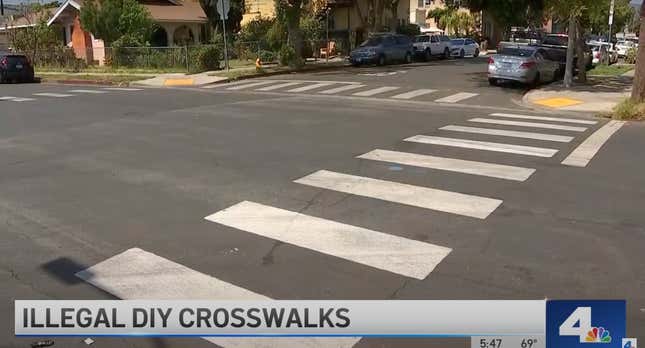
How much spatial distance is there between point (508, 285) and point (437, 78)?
21313 millimetres

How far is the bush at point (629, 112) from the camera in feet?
46.7

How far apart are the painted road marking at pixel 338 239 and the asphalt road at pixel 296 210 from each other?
8 centimetres

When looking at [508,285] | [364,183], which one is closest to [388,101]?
[364,183]

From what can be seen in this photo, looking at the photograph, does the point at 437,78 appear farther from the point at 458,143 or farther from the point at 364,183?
the point at 364,183

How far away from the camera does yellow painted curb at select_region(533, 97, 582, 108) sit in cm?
1712

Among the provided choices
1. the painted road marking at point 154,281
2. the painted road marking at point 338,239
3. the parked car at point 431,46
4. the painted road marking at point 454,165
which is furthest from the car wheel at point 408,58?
the painted road marking at point 154,281

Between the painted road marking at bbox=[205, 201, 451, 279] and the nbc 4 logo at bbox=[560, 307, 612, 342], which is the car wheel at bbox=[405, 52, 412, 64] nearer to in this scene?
the painted road marking at bbox=[205, 201, 451, 279]

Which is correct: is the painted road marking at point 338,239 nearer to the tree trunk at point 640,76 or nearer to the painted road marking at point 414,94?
the tree trunk at point 640,76

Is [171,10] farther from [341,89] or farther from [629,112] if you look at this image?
[629,112]

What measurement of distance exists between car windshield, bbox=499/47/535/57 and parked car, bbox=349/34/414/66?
12.2 meters

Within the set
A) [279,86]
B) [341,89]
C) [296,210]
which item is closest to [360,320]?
[296,210]

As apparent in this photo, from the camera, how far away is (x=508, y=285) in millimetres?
4867

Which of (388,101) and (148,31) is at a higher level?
(148,31)

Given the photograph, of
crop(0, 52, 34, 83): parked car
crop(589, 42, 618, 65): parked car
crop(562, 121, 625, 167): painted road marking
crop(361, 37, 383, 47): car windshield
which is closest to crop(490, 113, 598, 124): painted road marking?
crop(562, 121, 625, 167): painted road marking
